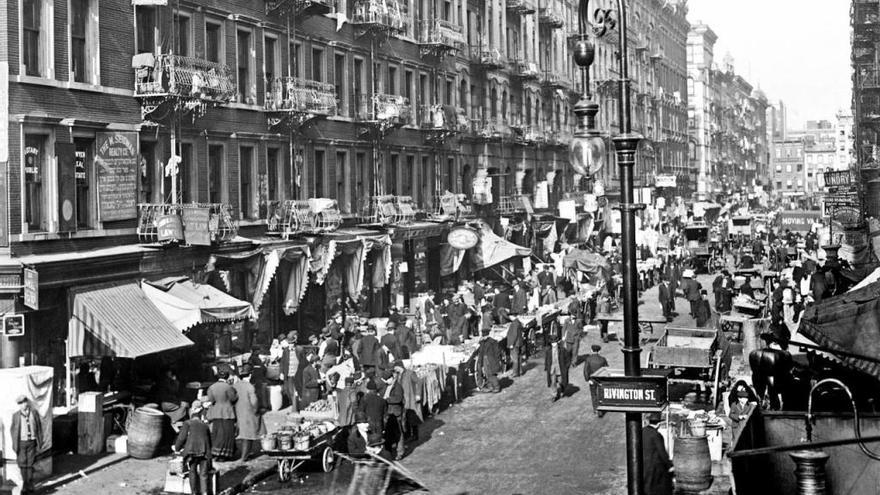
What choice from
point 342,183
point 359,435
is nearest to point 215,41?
point 342,183

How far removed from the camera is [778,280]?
132ft

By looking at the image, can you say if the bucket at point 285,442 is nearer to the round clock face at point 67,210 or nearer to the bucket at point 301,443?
the bucket at point 301,443

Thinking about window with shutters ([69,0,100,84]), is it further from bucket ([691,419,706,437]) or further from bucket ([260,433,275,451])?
bucket ([691,419,706,437])

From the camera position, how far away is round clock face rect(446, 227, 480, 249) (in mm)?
40719

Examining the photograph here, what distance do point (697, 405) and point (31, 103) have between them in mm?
15367

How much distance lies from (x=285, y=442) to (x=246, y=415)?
7.29 ft

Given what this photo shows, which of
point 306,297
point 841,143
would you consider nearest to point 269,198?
point 306,297

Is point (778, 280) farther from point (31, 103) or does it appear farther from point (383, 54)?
point (31, 103)

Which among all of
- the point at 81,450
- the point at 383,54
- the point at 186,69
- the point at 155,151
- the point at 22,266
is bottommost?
the point at 81,450

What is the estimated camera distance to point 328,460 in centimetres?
1800

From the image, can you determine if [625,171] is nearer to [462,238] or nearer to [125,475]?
[125,475]

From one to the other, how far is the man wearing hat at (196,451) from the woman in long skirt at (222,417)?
175 centimetres

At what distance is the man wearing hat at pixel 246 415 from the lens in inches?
762

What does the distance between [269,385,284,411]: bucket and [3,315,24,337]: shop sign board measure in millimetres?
5996
